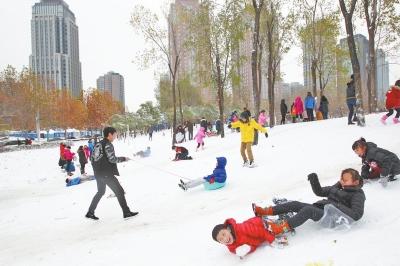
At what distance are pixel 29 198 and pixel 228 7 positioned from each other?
1661 cm

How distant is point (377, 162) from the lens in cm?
650

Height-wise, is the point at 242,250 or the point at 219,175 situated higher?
the point at 219,175

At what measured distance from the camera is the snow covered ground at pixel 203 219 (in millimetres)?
4586

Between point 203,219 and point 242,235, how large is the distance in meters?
2.20

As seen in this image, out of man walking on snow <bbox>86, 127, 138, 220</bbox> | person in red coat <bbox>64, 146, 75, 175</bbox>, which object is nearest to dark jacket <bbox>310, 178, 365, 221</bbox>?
man walking on snow <bbox>86, 127, 138, 220</bbox>

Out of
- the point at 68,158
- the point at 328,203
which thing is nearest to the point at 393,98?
the point at 328,203

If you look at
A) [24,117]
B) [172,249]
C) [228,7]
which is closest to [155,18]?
[228,7]

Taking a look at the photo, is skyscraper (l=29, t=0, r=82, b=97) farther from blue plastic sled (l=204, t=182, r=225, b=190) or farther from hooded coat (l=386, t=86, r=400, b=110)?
blue plastic sled (l=204, t=182, r=225, b=190)

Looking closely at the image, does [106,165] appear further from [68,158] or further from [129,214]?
[68,158]

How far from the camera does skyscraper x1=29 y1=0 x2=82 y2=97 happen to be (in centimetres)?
14125

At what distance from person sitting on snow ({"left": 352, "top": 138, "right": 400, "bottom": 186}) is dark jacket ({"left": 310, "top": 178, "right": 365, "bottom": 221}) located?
1.39 metres

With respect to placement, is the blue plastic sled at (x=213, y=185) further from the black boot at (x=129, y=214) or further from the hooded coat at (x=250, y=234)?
the hooded coat at (x=250, y=234)

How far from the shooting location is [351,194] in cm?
509

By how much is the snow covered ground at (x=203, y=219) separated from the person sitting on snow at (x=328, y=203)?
0.22 metres
